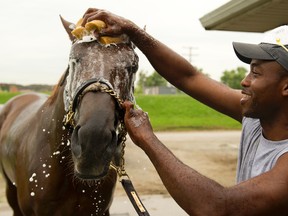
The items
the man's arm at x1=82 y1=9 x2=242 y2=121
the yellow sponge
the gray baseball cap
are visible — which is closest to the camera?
the gray baseball cap

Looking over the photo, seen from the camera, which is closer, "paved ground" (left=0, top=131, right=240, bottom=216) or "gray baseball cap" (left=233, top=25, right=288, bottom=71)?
"gray baseball cap" (left=233, top=25, right=288, bottom=71)

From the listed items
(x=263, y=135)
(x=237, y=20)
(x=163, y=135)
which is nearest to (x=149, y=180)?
(x=237, y=20)

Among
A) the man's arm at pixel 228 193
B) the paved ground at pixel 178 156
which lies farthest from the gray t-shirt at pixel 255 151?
the paved ground at pixel 178 156

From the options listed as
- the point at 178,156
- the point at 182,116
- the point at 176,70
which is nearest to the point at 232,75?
the point at 182,116

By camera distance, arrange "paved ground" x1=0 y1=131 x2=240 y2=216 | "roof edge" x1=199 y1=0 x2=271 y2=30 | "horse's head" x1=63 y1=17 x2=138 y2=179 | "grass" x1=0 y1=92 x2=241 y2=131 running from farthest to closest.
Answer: "grass" x1=0 y1=92 x2=241 y2=131 < "roof edge" x1=199 y1=0 x2=271 y2=30 < "paved ground" x1=0 y1=131 x2=240 y2=216 < "horse's head" x1=63 y1=17 x2=138 y2=179

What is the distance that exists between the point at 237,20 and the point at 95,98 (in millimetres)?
5730

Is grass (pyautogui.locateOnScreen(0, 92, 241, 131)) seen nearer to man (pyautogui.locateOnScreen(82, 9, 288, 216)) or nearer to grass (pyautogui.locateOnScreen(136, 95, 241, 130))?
grass (pyautogui.locateOnScreen(136, 95, 241, 130))

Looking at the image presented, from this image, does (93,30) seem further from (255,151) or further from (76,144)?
(255,151)

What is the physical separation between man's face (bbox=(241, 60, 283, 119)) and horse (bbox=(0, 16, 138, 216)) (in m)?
0.62

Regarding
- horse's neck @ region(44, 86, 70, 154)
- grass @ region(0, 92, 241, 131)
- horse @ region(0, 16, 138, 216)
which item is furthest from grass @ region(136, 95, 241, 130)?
horse's neck @ region(44, 86, 70, 154)

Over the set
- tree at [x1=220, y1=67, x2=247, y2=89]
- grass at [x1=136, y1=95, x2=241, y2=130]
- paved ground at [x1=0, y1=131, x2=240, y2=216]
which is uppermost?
paved ground at [x1=0, y1=131, x2=240, y2=216]

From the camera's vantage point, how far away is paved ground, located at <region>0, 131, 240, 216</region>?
18.0ft

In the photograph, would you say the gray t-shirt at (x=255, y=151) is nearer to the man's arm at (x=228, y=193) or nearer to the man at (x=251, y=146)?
the man at (x=251, y=146)

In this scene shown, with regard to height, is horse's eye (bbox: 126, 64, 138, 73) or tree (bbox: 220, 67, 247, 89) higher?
horse's eye (bbox: 126, 64, 138, 73)
